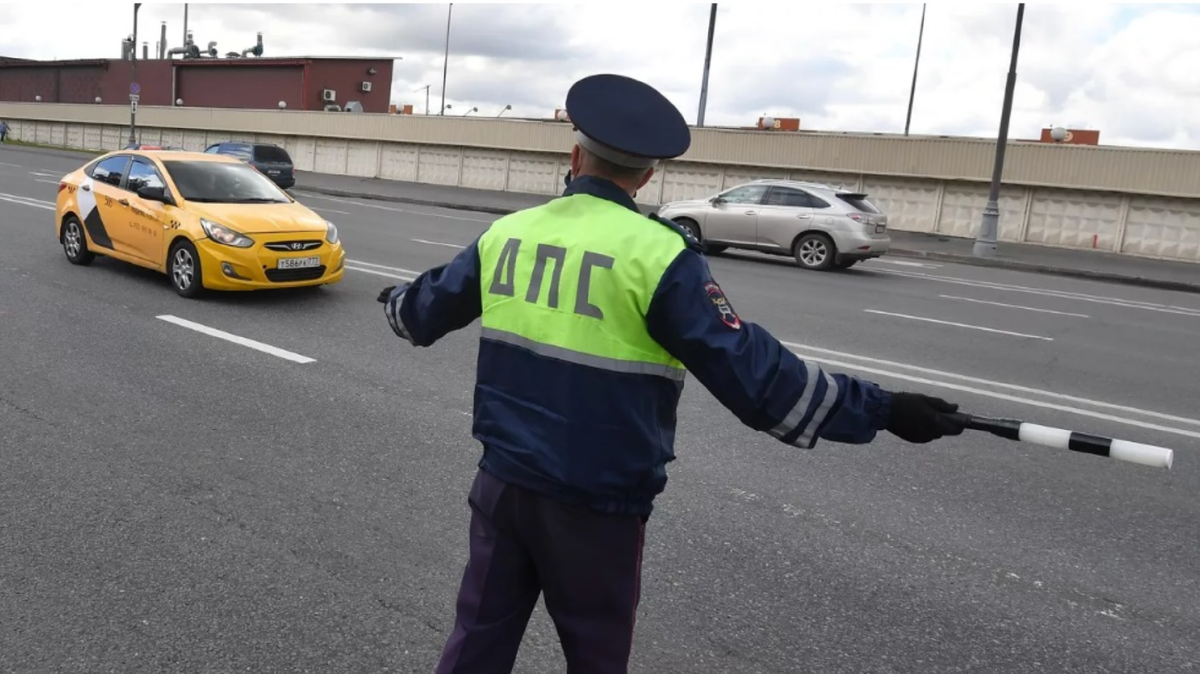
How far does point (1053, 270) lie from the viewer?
66.5 feet

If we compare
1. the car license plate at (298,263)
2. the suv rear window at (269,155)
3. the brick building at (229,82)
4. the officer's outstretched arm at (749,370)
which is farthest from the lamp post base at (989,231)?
the brick building at (229,82)

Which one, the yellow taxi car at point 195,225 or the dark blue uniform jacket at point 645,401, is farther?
the yellow taxi car at point 195,225

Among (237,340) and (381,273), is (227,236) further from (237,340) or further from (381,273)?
(381,273)

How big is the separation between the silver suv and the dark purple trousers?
1566 cm

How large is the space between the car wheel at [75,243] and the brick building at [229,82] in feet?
122

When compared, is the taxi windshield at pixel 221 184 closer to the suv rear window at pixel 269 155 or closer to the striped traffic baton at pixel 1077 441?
the striped traffic baton at pixel 1077 441

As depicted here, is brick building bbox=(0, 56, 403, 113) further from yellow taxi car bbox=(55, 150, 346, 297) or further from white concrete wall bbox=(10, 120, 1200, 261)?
yellow taxi car bbox=(55, 150, 346, 297)

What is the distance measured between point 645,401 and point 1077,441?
3.34 feet

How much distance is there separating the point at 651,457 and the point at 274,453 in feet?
11.8

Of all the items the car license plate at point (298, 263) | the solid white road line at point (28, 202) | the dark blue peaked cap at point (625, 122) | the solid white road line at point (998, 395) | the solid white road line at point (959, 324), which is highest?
the dark blue peaked cap at point (625, 122)

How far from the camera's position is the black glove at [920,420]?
2258 millimetres

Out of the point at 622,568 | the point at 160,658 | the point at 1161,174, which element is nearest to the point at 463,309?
the point at 622,568

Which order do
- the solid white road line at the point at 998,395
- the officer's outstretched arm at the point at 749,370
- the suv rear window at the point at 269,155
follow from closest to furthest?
the officer's outstretched arm at the point at 749,370 → the solid white road line at the point at 998,395 → the suv rear window at the point at 269,155

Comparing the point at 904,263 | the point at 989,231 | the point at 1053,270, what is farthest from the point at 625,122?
the point at 989,231
